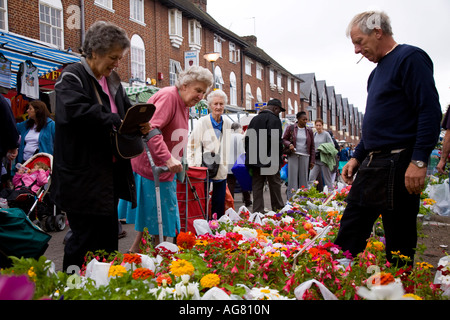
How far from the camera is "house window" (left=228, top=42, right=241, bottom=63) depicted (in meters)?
Answer: 32.4

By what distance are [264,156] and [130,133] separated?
4153 mm

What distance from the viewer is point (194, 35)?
26203mm

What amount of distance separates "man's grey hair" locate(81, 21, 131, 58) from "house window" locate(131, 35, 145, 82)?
18.5m

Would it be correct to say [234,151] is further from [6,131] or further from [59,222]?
[6,131]

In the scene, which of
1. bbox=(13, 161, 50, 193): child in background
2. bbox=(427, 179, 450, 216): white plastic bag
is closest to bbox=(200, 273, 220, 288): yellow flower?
bbox=(13, 161, 50, 193): child in background

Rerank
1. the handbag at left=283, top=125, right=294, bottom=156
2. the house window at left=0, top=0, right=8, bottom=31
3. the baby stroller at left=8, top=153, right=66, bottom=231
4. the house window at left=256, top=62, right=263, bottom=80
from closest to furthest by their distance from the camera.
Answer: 1. the baby stroller at left=8, top=153, right=66, bottom=231
2. the handbag at left=283, top=125, right=294, bottom=156
3. the house window at left=0, top=0, right=8, bottom=31
4. the house window at left=256, top=62, right=263, bottom=80

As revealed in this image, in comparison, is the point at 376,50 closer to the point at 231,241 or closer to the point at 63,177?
the point at 231,241

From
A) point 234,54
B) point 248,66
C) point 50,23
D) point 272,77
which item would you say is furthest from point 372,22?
point 272,77

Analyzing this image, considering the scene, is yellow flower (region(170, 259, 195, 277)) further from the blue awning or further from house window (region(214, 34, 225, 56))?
house window (region(214, 34, 225, 56))

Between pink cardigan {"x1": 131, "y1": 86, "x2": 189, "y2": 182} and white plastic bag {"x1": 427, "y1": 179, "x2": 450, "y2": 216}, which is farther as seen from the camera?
white plastic bag {"x1": 427, "y1": 179, "x2": 450, "y2": 216}

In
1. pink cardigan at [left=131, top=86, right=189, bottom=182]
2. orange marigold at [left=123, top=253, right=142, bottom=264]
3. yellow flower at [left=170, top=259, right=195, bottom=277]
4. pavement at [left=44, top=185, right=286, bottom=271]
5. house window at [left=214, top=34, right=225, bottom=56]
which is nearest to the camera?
yellow flower at [left=170, top=259, right=195, bottom=277]

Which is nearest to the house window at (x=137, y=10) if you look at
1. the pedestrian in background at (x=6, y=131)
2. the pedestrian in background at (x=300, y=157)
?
the pedestrian in background at (x=300, y=157)
